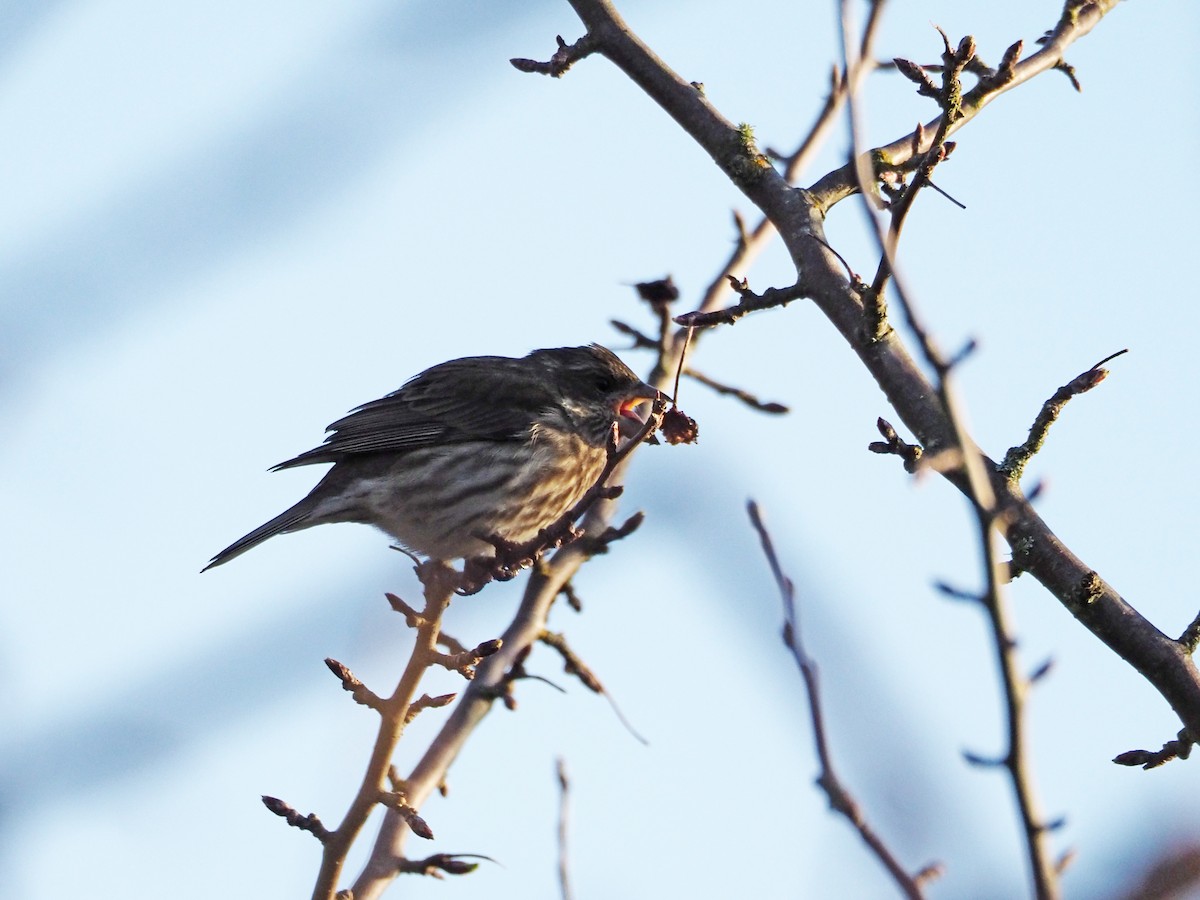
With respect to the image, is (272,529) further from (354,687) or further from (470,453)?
(354,687)

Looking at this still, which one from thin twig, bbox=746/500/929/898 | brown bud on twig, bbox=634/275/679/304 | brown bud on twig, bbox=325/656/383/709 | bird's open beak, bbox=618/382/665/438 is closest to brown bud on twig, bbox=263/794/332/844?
brown bud on twig, bbox=325/656/383/709

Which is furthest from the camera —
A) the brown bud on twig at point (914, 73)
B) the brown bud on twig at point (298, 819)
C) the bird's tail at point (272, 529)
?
the bird's tail at point (272, 529)

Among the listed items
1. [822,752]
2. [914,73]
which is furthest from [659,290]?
[822,752]

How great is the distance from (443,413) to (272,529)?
4.96 feet

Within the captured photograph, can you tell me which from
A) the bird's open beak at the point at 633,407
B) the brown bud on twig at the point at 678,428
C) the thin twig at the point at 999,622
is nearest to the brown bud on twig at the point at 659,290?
the brown bud on twig at the point at 678,428

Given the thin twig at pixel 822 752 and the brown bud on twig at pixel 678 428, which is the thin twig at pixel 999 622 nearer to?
the thin twig at pixel 822 752

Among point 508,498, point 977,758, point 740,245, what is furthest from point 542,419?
point 977,758

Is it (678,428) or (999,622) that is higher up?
(678,428)

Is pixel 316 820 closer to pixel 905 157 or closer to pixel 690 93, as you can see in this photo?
pixel 690 93

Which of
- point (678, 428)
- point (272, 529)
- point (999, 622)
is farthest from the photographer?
point (272, 529)

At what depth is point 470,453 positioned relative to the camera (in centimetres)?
891

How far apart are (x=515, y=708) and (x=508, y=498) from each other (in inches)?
119

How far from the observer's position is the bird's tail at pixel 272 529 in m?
7.96

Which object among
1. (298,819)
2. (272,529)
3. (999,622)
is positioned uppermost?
(272,529)
